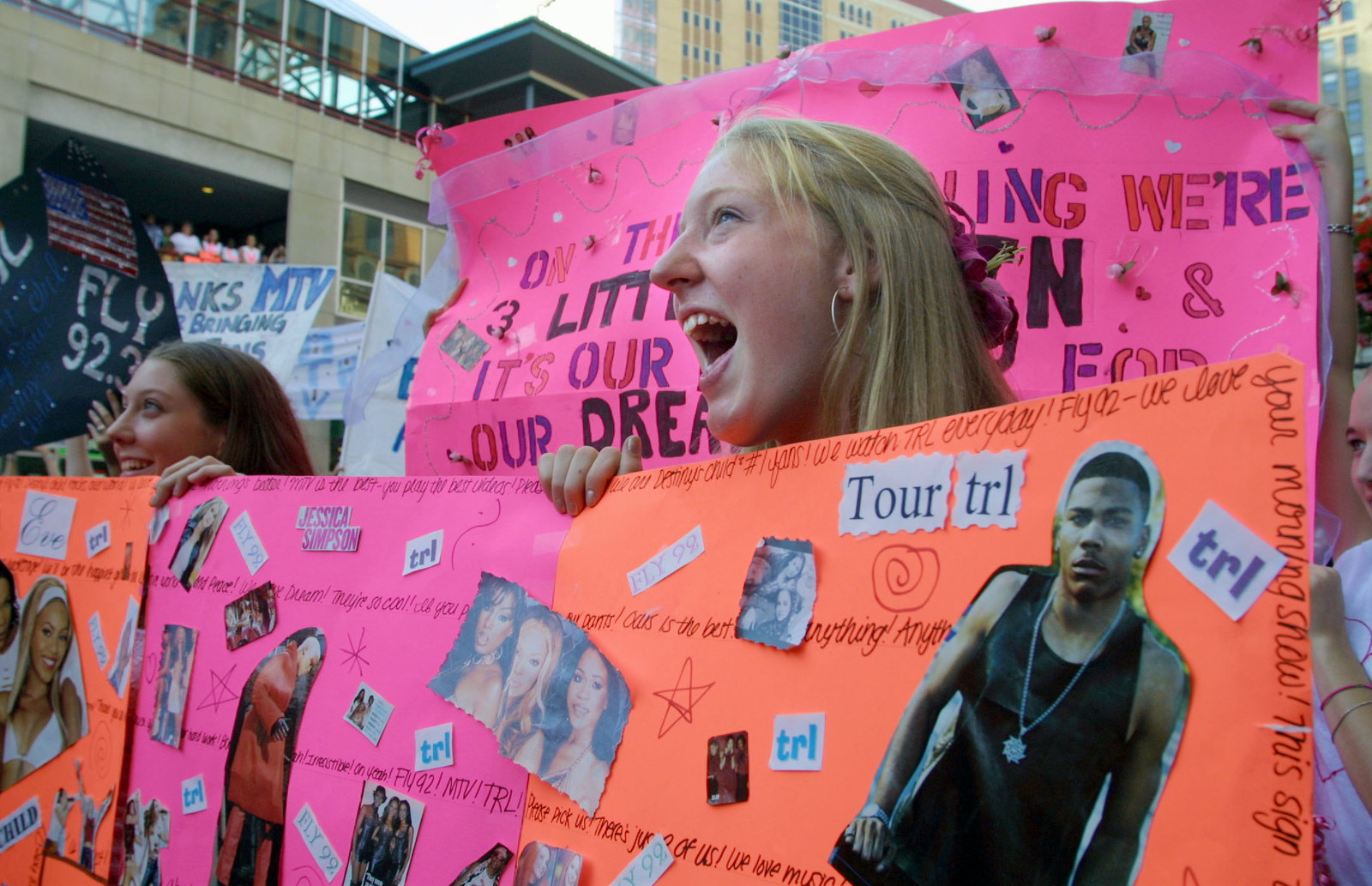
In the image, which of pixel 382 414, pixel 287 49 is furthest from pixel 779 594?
pixel 287 49

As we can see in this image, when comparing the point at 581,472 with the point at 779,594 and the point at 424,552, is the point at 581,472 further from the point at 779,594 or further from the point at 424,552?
the point at 779,594

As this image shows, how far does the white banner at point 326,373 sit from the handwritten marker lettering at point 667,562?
21.5 ft

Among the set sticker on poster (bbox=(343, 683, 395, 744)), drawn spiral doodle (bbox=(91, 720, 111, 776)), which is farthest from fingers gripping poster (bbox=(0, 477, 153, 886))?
sticker on poster (bbox=(343, 683, 395, 744))

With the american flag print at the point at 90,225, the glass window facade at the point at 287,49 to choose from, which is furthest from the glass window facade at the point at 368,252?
the american flag print at the point at 90,225

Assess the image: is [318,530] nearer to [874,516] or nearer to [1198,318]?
[874,516]

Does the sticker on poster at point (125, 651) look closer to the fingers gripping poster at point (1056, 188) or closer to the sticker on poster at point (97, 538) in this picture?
the sticker on poster at point (97, 538)

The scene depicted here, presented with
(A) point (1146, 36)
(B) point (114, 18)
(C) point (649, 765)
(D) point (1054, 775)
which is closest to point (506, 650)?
(C) point (649, 765)

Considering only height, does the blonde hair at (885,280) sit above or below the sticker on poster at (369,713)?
above

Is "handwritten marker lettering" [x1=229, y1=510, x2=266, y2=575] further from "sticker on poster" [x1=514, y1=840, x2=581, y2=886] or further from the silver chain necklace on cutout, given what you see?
the silver chain necklace on cutout

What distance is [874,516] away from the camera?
87cm

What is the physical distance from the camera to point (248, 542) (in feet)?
5.45

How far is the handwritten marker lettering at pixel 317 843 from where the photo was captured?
126 cm

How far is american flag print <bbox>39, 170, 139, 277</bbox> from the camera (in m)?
3.07

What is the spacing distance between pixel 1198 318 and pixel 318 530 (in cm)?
148
